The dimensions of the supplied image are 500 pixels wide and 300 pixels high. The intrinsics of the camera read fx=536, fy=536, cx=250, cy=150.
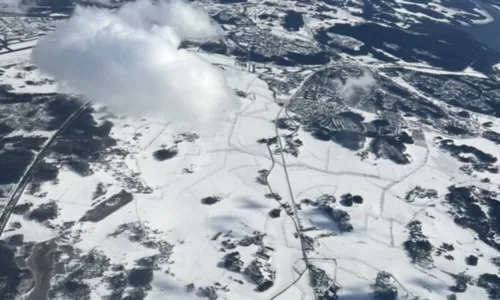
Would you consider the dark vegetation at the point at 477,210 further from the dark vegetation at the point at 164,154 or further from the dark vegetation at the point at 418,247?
the dark vegetation at the point at 164,154

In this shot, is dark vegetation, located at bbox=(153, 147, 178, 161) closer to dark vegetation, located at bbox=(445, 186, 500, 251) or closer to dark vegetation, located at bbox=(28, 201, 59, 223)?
dark vegetation, located at bbox=(28, 201, 59, 223)

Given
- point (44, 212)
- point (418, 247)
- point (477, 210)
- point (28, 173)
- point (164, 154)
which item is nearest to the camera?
point (44, 212)

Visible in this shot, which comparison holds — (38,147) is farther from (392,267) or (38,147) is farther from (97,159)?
(392,267)

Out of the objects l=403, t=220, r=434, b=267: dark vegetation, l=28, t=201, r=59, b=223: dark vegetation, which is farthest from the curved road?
l=403, t=220, r=434, b=267: dark vegetation

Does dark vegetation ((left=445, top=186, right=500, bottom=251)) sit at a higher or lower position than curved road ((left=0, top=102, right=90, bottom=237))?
higher

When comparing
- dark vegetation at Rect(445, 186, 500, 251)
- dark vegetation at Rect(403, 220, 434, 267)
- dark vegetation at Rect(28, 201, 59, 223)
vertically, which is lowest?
dark vegetation at Rect(28, 201, 59, 223)

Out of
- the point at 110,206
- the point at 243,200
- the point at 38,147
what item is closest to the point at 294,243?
the point at 243,200

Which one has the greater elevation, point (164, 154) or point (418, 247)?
point (164, 154)

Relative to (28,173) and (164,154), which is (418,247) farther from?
(28,173)

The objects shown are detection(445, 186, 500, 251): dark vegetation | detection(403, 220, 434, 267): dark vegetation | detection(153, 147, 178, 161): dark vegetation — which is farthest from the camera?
detection(153, 147, 178, 161): dark vegetation

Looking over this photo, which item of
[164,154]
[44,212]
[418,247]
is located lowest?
[44,212]

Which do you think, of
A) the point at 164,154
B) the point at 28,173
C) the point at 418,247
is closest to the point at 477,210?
the point at 418,247
